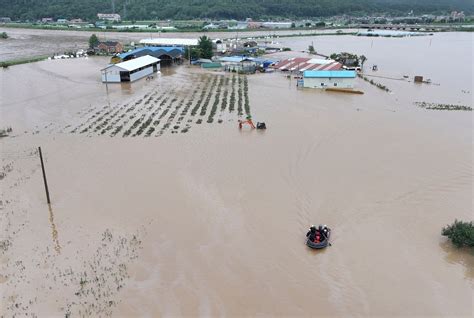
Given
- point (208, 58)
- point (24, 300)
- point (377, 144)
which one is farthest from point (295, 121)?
point (208, 58)

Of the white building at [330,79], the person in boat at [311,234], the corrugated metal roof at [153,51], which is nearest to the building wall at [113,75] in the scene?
the corrugated metal roof at [153,51]

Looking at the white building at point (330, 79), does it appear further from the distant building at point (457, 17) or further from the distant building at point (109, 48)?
the distant building at point (457, 17)

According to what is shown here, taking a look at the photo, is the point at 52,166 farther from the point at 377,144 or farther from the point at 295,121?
the point at 377,144

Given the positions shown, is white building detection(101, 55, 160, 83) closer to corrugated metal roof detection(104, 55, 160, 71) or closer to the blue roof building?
corrugated metal roof detection(104, 55, 160, 71)

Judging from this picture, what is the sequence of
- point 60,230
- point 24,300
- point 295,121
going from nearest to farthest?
point 24,300
point 60,230
point 295,121

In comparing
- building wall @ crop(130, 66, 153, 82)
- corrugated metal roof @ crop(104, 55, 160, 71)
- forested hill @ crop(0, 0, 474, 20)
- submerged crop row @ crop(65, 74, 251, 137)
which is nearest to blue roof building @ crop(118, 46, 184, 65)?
corrugated metal roof @ crop(104, 55, 160, 71)

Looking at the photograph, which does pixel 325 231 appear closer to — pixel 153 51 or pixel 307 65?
pixel 307 65
